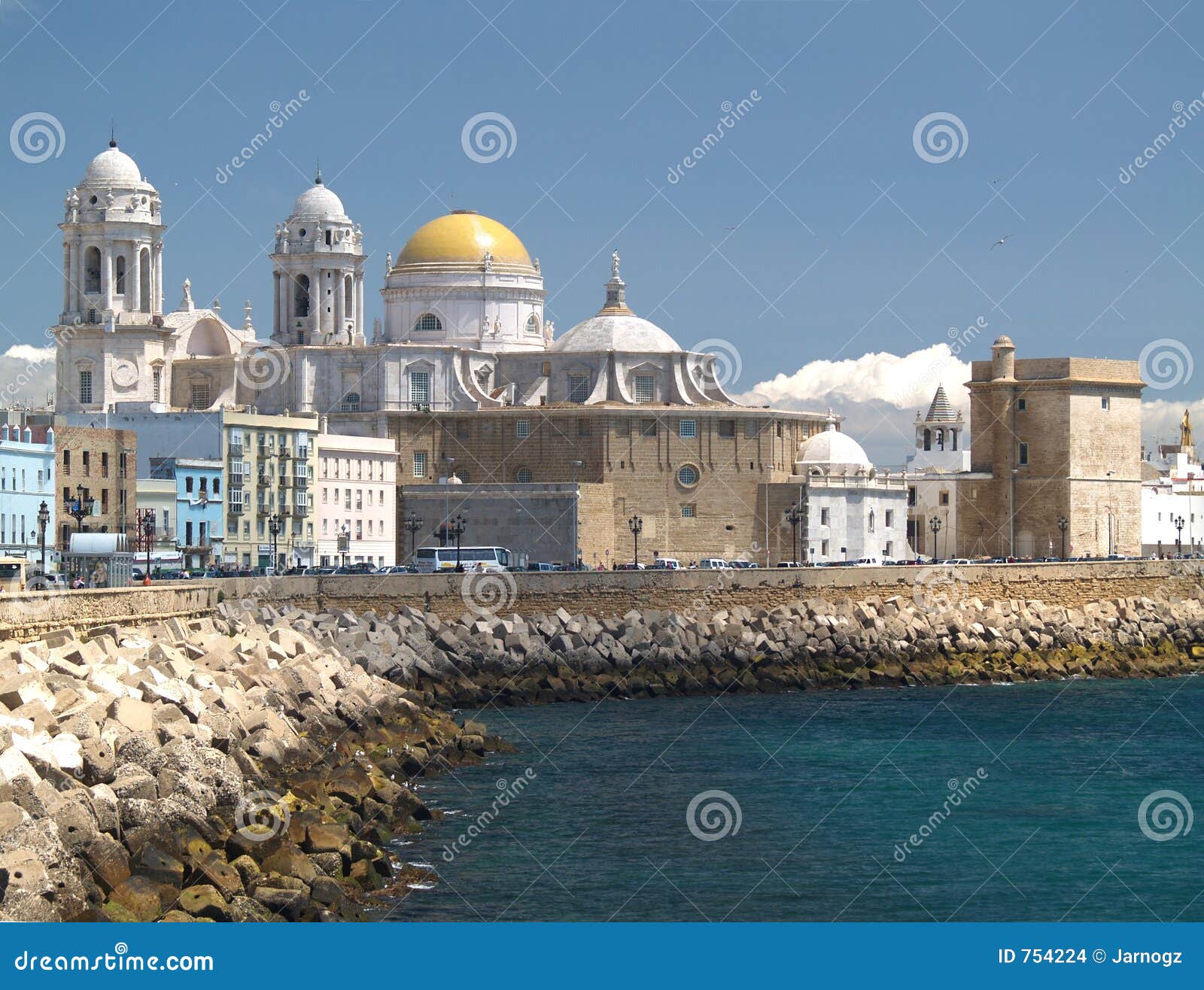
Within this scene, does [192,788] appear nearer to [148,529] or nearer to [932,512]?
[148,529]

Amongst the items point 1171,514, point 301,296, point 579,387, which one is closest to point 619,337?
point 579,387

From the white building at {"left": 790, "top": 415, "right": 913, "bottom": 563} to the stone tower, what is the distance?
16380 mm

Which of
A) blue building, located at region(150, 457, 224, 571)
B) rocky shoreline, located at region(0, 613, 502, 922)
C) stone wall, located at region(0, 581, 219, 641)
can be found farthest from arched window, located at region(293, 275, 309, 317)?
rocky shoreline, located at region(0, 613, 502, 922)

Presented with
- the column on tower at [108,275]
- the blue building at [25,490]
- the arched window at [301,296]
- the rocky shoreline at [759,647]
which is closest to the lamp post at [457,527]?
the rocky shoreline at [759,647]

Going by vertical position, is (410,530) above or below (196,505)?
below

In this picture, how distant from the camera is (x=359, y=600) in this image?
4484 cm

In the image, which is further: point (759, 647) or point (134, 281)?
point (134, 281)

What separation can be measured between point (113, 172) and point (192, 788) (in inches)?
1968

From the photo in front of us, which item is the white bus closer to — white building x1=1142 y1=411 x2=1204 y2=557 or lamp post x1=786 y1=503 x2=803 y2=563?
lamp post x1=786 y1=503 x2=803 y2=563

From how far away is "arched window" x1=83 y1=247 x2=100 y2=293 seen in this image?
69.4 meters

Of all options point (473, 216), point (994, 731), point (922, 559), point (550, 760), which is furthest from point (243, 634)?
point (473, 216)

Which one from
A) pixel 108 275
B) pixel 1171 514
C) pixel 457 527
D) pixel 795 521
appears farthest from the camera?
pixel 1171 514

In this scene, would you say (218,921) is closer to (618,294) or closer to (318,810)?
(318,810)

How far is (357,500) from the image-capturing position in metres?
69.2
